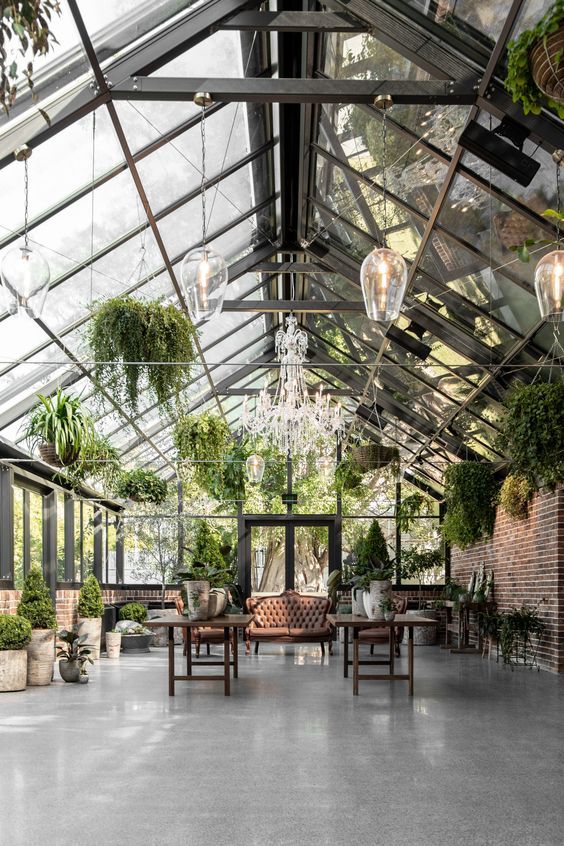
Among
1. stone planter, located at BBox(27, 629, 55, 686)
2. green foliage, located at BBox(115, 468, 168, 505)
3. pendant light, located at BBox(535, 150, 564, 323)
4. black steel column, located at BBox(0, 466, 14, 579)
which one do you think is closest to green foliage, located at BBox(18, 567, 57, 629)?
stone planter, located at BBox(27, 629, 55, 686)

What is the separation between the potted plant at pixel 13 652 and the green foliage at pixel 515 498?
6446mm

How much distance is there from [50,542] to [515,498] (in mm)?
6887

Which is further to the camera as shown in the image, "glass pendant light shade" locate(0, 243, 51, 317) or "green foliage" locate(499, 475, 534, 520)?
"green foliage" locate(499, 475, 534, 520)

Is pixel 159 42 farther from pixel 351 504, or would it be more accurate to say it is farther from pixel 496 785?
pixel 351 504

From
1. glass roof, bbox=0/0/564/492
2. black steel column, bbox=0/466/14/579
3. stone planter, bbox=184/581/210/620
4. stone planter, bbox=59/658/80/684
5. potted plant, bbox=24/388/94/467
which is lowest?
stone planter, bbox=59/658/80/684

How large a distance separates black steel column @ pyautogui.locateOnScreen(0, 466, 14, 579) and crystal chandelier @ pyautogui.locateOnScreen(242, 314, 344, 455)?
3111 mm

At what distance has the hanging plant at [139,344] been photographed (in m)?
7.19

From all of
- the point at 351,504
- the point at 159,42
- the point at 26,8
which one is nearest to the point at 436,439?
the point at 351,504

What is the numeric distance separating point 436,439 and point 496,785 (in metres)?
9.81

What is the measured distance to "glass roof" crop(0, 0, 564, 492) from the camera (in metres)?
6.04

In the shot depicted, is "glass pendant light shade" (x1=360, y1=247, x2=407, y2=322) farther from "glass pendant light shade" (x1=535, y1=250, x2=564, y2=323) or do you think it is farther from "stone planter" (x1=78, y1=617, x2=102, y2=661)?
"stone planter" (x1=78, y1=617, x2=102, y2=661)

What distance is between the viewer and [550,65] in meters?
3.50

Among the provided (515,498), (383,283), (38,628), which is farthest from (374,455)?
(383,283)

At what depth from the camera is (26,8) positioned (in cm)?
222
